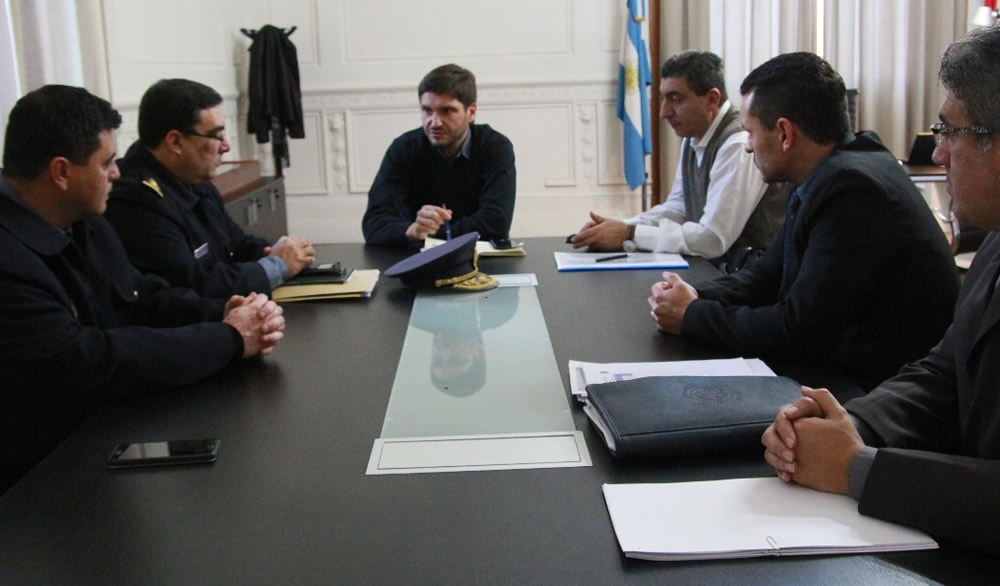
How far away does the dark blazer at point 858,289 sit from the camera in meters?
1.75

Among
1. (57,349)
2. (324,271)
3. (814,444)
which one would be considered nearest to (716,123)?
(324,271)

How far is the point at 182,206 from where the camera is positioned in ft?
8.26

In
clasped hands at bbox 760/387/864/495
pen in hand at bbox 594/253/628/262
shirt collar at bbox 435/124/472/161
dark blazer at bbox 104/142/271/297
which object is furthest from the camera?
shirt collar at bbox 435/124/472/161

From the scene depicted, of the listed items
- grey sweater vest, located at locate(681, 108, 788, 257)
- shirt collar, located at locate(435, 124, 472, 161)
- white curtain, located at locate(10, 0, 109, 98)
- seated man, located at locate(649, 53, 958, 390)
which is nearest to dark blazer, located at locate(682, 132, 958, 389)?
seated man, located at locate(649, 53, 958, 390)

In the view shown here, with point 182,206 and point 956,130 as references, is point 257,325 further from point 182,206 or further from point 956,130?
point 956,130

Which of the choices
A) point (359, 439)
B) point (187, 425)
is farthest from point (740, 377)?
point (187, 425)

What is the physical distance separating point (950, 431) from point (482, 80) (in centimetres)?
536

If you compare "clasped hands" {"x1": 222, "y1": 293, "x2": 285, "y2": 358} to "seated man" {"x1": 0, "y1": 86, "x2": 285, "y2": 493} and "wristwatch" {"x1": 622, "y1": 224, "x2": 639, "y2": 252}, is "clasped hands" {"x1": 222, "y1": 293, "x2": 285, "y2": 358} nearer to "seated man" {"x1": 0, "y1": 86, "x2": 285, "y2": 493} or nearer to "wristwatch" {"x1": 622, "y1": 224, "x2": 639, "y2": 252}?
"seated man" {"x1": 0, "y1": 86, "x2": 285, "y2": 493}

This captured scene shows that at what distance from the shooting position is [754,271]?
2270 mm

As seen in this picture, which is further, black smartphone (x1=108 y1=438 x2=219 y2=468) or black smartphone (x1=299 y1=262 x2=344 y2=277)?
black smartphone (x1=299 y1=262 x2=344 y2=277)

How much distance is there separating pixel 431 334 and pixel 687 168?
1.65 meters

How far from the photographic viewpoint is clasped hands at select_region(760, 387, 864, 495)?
1.16 meters

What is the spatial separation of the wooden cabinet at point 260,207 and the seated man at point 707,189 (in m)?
1.91

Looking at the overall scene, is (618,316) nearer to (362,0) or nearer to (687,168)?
(687,168)
